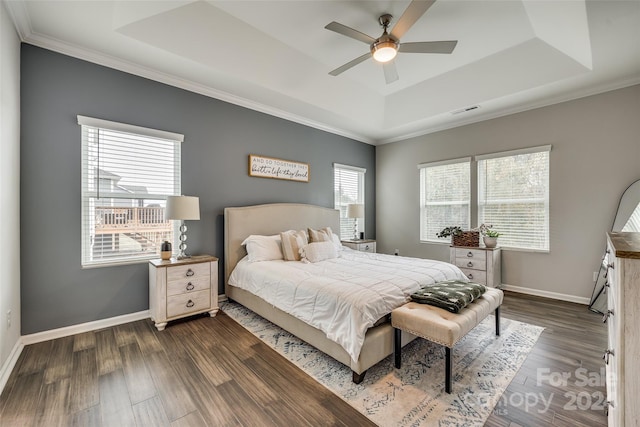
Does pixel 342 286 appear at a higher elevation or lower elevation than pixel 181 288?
higher

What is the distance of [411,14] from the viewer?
7.19 feet

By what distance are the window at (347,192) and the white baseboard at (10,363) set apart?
4.40m

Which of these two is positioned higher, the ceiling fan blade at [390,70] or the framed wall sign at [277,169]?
the ceiling fan blade at [390,70]

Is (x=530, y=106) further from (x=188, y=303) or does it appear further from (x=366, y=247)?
(x=188, y=303)


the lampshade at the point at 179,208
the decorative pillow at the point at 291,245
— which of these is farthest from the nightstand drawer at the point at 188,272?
the decorative pillow at the point at 291,245

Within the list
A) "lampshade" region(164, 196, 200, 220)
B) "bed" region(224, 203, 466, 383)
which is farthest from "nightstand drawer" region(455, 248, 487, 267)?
"lampshade" region(164, 196, 200, 220)

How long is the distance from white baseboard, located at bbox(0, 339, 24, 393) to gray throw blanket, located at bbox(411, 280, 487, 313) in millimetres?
3173

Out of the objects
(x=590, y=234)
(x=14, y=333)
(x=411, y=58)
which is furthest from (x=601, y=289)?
(x=14, y=333)

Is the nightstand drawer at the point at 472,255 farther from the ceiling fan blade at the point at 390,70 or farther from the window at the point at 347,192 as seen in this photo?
the ceiling fan blade at the point at 390,70

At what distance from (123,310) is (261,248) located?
5.52 feet

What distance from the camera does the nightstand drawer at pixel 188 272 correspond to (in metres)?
2.95

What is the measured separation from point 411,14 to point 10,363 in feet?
14.1

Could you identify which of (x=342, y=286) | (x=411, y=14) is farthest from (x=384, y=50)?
(x=342, y=286)

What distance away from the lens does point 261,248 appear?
11.8ft
